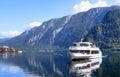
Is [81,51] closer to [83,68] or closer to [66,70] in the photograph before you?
[83,68]

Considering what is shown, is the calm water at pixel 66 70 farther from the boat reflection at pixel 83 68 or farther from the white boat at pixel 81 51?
the white boat at pixel 81 51

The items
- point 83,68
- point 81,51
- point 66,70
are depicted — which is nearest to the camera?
point 66,70

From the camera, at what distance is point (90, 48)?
449 feet

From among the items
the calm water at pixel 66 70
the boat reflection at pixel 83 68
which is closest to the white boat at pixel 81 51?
the calm water at pixel 66 70

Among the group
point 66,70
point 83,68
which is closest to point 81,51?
point 83,68

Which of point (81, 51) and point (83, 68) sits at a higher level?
point (81, 51)

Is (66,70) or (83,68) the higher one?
(83,68)

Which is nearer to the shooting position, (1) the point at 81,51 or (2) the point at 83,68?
(2) the point at 83,68

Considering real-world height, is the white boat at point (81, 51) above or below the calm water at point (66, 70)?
above

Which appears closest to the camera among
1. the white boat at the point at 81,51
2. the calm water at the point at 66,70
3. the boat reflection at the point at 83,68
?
the calm water at the point at 66,70

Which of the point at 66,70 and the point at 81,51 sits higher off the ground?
the point at 81,51

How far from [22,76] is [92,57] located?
65730 millimetres

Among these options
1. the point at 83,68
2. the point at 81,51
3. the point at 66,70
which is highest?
the point at 81,51

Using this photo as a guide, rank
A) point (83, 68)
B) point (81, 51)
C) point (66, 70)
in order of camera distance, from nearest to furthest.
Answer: point (66, 70) → point (83, 68) → point (81, 51)
